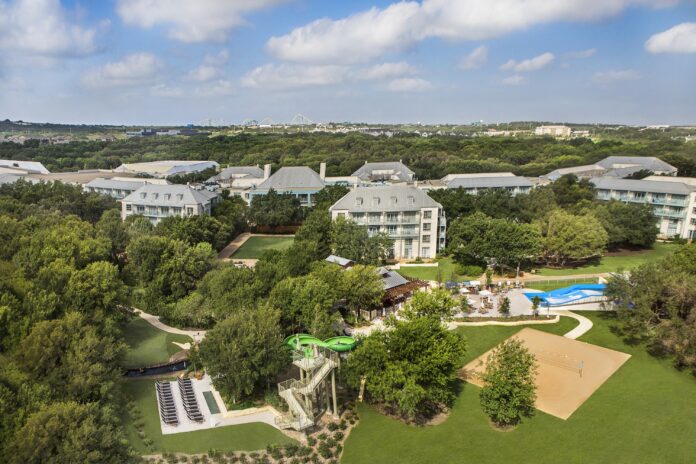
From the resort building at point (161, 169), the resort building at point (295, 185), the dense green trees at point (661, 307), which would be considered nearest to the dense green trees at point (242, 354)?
the dense green trees at point (661, 307)

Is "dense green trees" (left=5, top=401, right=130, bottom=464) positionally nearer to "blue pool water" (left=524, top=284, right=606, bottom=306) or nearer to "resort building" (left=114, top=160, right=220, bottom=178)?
"blue pool water" (left=524, top=284, right=606, bottom=306)

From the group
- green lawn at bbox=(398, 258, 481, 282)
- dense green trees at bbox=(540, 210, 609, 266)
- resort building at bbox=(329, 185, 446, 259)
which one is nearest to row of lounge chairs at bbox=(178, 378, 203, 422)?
green lawn at bbox=(398, 258, 481, 282)

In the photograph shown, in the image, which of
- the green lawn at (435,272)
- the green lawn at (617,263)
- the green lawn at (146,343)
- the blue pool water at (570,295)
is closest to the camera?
the green lawn at (146,343)

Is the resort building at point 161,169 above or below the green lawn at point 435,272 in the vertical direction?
above

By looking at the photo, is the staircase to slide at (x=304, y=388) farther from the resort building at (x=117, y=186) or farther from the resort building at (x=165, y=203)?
the resort building at (x=117, y=186)

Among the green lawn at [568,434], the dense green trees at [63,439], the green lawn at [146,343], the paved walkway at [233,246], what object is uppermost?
the dense green trees at [63,439]

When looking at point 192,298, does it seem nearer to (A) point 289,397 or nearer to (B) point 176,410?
(B) point 176,410

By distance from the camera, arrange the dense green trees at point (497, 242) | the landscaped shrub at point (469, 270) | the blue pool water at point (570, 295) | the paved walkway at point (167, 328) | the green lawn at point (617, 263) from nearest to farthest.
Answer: the paved walkway at point (167, 328) < the blue pool water at point (570, 295) < the dense green trees at point (497, 242) < the landscaped shrub at point (469, 270) < the green lawn at point (617, 263)

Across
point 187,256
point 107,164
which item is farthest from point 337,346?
point 107,164
